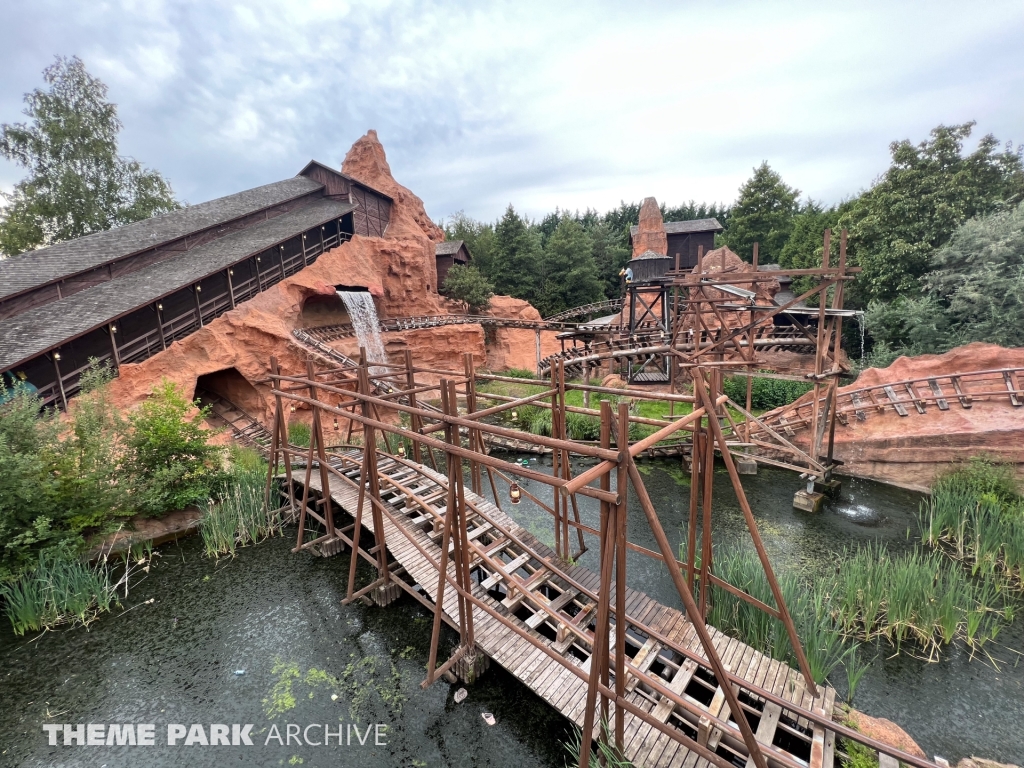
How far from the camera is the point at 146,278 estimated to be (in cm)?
1473

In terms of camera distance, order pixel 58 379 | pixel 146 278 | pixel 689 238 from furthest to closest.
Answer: pixel 689 238, pixel 146 278, pixel 58 379

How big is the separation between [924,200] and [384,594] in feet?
73.3

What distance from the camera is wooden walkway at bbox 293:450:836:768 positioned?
149 inches

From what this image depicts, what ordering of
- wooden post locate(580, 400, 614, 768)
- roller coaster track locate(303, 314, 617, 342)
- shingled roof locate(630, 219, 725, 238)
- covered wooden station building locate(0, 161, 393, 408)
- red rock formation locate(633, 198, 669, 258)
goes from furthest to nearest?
red rock formation locate(633, 198, 669, 258), shingled roof locate(630, 219, 725, 238), roller coaster track locate(303, 314, 617, 342), covered wooden station building locate(0, 161, 393, 408), wooden post locate(580, 400, 614, 768)

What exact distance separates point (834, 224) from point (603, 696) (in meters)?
31.7

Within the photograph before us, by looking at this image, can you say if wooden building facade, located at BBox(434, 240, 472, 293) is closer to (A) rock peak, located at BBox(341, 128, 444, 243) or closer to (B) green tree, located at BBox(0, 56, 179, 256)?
(A) rock peak, located at BBox(341, 128, 444, 243)

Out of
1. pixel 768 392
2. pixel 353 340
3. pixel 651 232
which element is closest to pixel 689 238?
pixel 651 232

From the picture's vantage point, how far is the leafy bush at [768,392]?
16.7 meters

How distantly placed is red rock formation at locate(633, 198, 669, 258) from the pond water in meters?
28.7

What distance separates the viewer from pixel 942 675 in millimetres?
5148

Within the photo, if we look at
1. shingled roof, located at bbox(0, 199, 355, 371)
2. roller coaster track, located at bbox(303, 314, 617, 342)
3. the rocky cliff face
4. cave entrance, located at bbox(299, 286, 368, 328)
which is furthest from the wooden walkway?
cave entrance, located at bbox(299, 286, 368, 328)

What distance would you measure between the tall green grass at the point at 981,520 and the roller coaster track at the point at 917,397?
1.96 meters

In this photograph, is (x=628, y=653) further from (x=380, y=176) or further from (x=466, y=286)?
(x=380, y=176)

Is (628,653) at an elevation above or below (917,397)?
below
